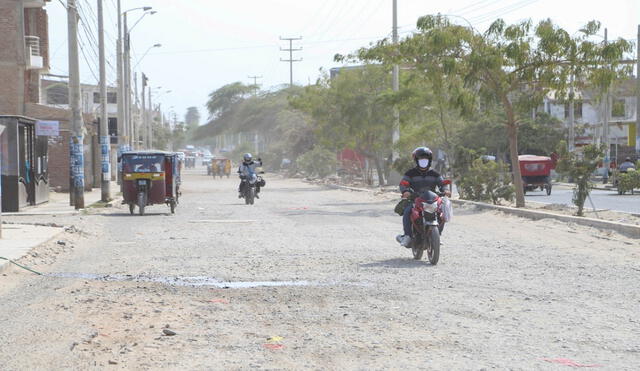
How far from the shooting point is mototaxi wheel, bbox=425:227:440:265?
12703 mm

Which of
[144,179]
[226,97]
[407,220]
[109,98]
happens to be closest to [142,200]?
[144,179]

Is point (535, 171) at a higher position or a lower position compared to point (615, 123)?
lower

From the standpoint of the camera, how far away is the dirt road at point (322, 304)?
22.4ft

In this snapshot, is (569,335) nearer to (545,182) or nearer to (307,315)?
(307,315)

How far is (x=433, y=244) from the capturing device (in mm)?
12727

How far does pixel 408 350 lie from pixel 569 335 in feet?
4.91

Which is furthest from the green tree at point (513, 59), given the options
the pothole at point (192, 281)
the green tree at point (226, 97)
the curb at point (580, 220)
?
the green tree at point (226, 97)

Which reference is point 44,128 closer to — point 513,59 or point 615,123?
point 513,59

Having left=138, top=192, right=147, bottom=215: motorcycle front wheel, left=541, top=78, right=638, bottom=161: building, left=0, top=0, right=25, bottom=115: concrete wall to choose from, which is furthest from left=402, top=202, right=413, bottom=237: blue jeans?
left=541, top=78, right=638, bottom=161: building

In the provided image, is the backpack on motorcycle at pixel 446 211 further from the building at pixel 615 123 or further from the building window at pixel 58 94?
the building window at pixel 58 94

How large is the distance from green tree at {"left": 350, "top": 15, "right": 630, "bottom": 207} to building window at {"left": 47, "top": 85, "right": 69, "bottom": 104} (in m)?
74.1

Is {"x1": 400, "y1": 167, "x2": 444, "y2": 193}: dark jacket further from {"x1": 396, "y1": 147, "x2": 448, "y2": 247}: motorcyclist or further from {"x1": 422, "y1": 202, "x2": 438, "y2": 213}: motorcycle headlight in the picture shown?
{"x1": 422, "y1": 202, "x2": 438, "y2": 213}: motorcycle headlight

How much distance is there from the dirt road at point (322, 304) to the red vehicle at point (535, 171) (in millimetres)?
21875

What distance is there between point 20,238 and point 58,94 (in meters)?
83.4
